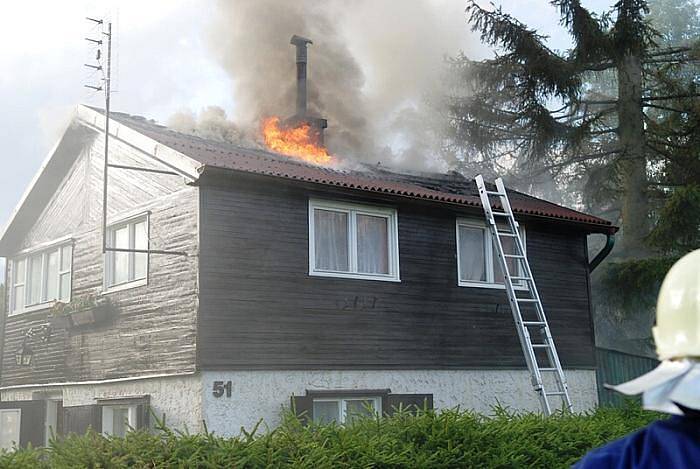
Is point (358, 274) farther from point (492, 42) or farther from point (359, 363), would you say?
point (492, 42)

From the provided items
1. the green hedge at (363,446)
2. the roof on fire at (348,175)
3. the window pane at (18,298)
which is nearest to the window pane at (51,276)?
the window pane at (18,298)

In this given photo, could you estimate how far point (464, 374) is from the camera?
14.8 meters

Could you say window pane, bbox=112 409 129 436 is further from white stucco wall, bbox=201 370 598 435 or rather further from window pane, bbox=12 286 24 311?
window pane, bbox=12 286 24 311

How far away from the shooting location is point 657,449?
1.88 meters

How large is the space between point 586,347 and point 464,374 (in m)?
3.08

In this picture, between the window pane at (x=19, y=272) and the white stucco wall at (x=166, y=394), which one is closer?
the white stucco wall at (x=166, y=394)

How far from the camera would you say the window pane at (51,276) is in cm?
1652

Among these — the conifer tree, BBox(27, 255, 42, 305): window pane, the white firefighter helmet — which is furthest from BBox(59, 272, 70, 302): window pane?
the white firefighter helmet

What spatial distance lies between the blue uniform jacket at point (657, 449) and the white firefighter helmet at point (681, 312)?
0.49 feet

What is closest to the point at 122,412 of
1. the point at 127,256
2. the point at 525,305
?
the point at 127,256

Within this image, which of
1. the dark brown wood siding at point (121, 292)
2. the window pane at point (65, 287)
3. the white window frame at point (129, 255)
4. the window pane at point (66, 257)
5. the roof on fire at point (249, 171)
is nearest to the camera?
the dark brown wood siding at point (121, 292)

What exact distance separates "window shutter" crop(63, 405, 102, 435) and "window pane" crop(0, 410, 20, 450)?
1.30m

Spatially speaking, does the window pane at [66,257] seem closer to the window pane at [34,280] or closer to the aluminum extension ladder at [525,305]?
the window pane at [34,280]

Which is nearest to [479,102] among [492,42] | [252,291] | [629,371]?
[492,42]
